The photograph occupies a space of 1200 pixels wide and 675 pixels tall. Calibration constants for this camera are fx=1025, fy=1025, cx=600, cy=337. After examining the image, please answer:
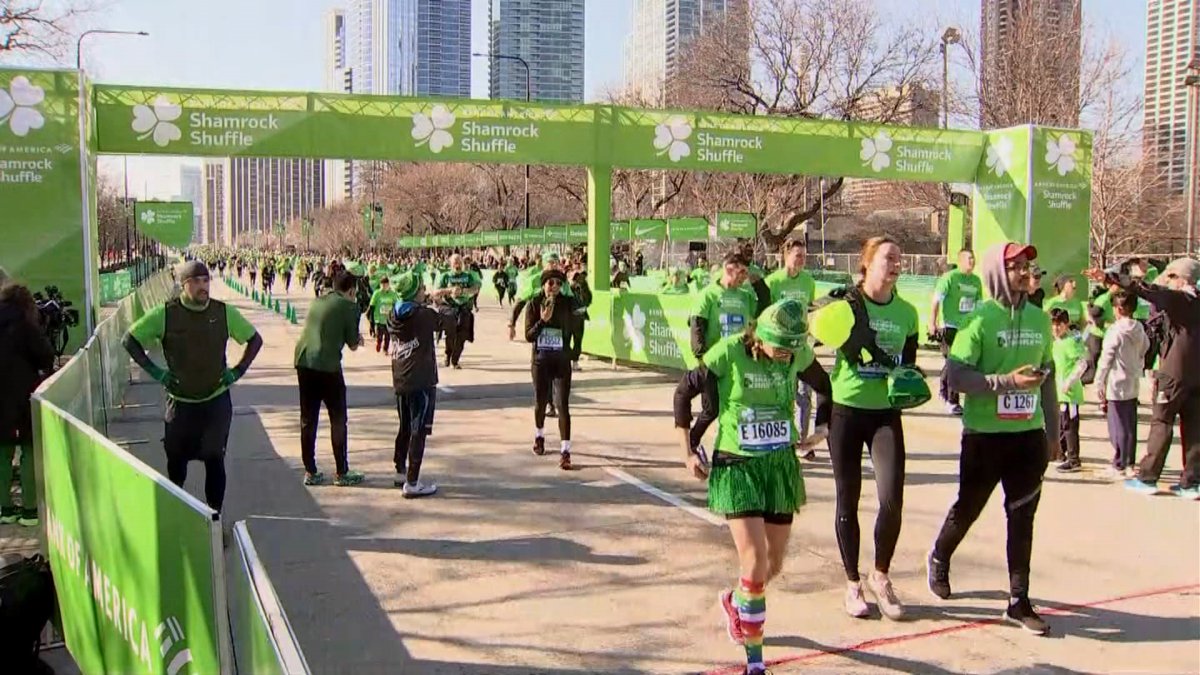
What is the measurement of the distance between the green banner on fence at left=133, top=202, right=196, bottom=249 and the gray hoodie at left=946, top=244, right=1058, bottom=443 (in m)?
37.0

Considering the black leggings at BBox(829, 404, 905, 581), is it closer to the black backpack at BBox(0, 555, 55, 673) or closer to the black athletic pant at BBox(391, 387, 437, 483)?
the black athletic pant at BBox(391, 387, 437, 483)

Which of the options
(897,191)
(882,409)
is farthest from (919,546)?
(897,191)

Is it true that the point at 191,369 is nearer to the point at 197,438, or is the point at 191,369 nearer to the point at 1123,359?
the point at 197,438

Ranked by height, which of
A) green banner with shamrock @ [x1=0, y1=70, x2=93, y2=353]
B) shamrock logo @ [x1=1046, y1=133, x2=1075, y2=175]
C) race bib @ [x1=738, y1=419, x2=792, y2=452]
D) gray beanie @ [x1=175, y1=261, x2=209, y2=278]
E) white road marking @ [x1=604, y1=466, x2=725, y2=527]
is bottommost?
white road marking @ [x1=604, y1=466, x2=725, y2=527]

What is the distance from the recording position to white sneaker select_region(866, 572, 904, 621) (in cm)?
524

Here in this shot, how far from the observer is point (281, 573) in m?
6.06

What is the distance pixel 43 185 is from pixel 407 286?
6932 mm

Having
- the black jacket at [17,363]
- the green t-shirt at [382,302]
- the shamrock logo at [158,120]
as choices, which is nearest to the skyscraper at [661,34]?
the green t-shirt at [382,302]

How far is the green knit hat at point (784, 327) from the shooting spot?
4.40 metres

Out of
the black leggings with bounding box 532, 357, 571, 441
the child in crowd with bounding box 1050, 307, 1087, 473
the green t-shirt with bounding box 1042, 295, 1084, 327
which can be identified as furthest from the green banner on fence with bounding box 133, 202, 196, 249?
the child in crowd with bounding box 1050, 307, 1087, 473

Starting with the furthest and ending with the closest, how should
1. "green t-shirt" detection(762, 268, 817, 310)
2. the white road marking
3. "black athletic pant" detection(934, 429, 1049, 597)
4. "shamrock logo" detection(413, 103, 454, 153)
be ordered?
"shamrock logo" detection(413, 103, 454, 153) < "green t-shirt" detection(762, 268, 817, 310) < the white road marking < "black athletic pant" detection(934, 429, 1049, 597)

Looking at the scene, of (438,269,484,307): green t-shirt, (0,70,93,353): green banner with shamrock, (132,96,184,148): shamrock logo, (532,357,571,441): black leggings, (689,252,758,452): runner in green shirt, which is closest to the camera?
(689,252,758,452): runner in green shirt

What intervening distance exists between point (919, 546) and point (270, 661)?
5.24m

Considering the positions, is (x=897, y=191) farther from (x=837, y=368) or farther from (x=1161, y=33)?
(x=837, y=368)
